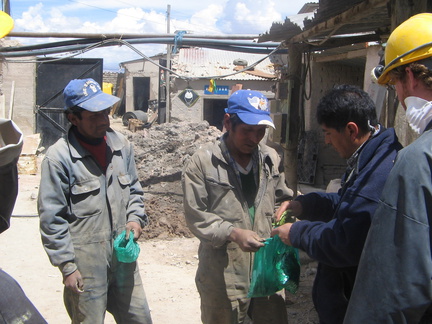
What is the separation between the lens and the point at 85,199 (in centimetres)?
296

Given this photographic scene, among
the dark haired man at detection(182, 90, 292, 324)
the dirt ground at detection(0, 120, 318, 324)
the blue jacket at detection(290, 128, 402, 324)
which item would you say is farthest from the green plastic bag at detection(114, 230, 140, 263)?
the dirt ground at detection(0, 120, 318, 324)

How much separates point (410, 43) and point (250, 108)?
1338mm

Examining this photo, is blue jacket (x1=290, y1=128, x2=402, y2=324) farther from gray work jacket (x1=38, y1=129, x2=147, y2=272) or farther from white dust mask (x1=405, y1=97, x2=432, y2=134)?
gray work jacket (x1=38, y1=129, x2=147, y2=272)

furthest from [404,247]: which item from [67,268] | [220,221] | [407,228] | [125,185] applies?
[125,185]

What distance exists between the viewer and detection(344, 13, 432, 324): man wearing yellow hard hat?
4.50ft

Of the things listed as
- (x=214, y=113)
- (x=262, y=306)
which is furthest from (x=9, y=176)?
(x=214, y=113)

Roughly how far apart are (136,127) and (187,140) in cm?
1316

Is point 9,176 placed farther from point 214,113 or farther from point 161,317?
point 214,113

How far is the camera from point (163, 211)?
7879 millimetres

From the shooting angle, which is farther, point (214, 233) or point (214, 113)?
point (214, 113)

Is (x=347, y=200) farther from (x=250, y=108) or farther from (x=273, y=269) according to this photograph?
(x=250, y=108)

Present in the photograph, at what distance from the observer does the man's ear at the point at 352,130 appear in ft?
7.03

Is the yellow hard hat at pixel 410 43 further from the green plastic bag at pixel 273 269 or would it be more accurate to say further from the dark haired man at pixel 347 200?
the green plastic bag at pixel 273 269

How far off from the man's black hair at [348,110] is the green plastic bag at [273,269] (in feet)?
2.72
